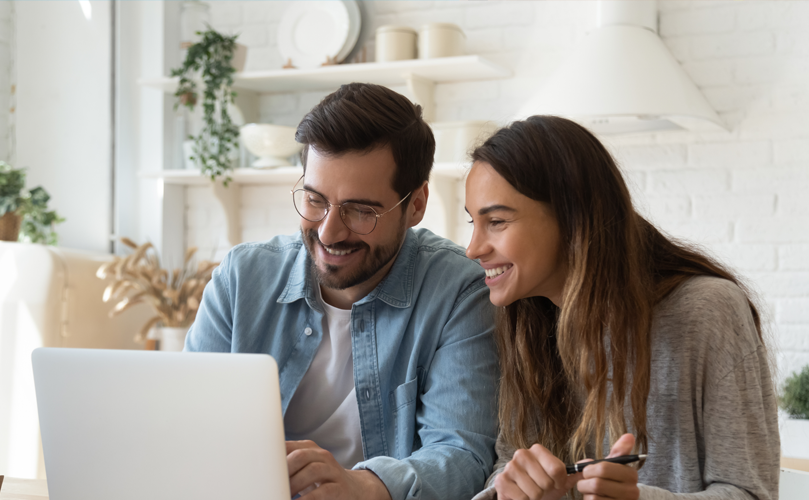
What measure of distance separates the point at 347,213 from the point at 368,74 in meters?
1.26

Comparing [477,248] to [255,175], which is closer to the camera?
[477,248]

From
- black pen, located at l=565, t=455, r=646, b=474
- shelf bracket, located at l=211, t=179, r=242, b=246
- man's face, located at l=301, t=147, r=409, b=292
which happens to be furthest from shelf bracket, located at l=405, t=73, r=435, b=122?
black pen, located at l=565, t=455, r=646, b=474

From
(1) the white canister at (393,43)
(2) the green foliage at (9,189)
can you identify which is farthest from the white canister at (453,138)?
(2) the green foliage at (9,189)

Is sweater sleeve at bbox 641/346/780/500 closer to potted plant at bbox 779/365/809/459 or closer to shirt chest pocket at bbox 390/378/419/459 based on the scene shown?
shirt chest pocket at bbox 390/378/419/459

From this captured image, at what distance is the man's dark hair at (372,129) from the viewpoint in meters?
1.24

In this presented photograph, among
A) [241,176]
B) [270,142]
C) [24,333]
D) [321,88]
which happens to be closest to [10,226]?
[24,333]

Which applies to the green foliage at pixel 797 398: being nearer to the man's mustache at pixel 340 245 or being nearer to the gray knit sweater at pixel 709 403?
the gray knit sweater at pixel 709 403

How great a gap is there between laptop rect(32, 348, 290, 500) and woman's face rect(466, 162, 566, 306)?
Answer: 0.47 metres

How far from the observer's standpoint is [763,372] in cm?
104

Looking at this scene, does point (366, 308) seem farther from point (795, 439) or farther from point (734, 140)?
point (734, 140)

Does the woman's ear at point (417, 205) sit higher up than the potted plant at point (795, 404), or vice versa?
the woman's ear at point (417, 205)

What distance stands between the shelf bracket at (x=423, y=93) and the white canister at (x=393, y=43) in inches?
2.7

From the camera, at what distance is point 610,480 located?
2.76ft

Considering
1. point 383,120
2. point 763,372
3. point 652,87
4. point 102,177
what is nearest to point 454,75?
point 652,87
